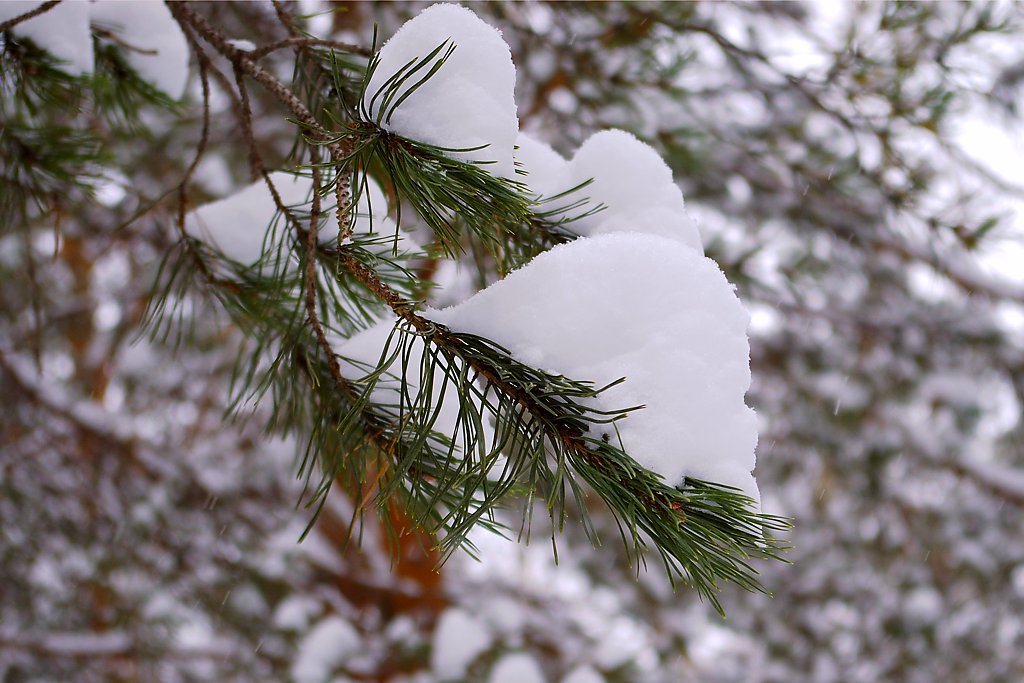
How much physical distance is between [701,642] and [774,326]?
2.04 metres

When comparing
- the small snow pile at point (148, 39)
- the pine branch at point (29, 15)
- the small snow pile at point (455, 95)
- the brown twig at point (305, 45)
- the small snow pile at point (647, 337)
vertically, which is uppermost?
the small snow pile at point (148, 39)

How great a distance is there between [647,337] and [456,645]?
2522mm

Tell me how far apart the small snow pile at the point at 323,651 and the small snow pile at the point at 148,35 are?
90.9 inches

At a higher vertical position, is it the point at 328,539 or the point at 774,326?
the point at 774,326

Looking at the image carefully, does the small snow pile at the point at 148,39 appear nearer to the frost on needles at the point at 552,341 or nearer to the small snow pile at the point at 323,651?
the frost on needles at the point at 552,341

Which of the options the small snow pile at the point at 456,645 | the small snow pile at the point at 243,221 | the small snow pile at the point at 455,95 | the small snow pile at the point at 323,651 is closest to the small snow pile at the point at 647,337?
the small snow pile at the point at 455,95

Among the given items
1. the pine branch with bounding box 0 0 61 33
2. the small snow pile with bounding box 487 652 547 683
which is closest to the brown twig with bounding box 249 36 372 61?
the pine branch with bounding box 0 0 61 33

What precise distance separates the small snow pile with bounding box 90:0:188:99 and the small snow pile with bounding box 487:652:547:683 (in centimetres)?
221

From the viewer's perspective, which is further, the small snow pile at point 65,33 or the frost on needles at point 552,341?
the small snow pile at point 65,33

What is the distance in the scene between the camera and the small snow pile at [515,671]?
248cm

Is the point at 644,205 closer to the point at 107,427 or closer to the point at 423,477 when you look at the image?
the point at 423,477

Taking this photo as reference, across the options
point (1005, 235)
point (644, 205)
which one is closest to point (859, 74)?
point (1005, 235)

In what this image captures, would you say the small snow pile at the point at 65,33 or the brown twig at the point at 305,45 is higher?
the small snow pile at the point at 65,33

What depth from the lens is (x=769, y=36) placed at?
2713 mm
